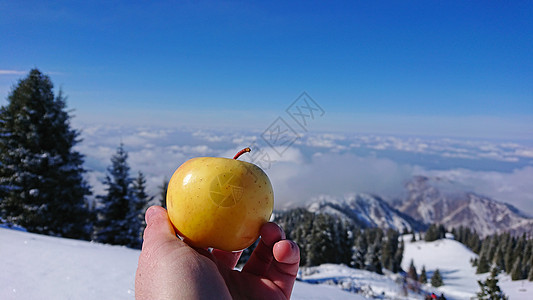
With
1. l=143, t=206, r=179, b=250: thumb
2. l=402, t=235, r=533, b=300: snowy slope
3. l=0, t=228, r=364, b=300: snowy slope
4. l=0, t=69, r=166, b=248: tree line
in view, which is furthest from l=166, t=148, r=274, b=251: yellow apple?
l=402, t=235, r=533, b=300: snowy slope

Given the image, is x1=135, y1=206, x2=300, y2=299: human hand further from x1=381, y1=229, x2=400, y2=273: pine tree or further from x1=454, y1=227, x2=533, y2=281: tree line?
x1=381, y1=229, x2=400, y2=273: pine tree

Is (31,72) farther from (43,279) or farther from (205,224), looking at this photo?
(205,224)

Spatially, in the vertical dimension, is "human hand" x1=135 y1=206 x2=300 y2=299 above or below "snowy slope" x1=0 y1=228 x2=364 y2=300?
above

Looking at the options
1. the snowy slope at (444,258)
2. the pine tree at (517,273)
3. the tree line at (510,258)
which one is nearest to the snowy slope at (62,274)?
the tree line at (510,258)

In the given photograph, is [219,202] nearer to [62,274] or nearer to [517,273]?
[62,274]

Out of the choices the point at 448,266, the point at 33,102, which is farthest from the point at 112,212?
the point at 448,266

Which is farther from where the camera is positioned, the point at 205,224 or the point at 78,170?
the point at 78,170

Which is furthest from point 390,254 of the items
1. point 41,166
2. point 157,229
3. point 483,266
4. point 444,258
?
point 157,229
